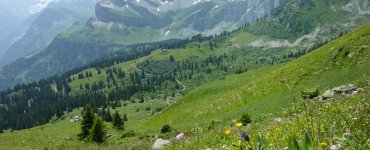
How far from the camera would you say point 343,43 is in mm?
51656

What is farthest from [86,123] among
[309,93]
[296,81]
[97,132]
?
[309,93]

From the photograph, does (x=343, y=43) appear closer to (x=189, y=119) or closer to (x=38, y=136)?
(x=189, y=119)

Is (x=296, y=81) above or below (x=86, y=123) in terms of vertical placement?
above

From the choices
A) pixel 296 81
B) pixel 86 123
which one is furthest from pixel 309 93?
pixel 86 123

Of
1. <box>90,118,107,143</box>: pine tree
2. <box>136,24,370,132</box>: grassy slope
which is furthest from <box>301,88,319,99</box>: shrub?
<box>90,118,107,143</box>: pine tree

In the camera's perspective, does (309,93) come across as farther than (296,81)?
No

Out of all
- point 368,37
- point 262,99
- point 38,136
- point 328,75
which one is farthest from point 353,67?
point 38,136

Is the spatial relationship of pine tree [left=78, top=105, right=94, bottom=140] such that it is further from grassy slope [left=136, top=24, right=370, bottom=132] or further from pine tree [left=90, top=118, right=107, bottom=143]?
grassy slope [left=136, top=24, right=370, bottom=132]

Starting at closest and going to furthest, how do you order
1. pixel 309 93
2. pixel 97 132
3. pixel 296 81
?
1. pixel 309 93
2. pixel 296 81
3. pixel 97 132

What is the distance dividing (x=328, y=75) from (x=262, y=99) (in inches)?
398

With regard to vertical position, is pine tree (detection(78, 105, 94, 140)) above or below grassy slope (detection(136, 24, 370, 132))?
below

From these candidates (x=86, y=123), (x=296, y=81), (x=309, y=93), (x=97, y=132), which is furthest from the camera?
(x=86, y=123)

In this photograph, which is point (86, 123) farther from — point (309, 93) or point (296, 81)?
point (309, 93)

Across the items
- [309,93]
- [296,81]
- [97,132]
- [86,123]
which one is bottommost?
[86,123]
